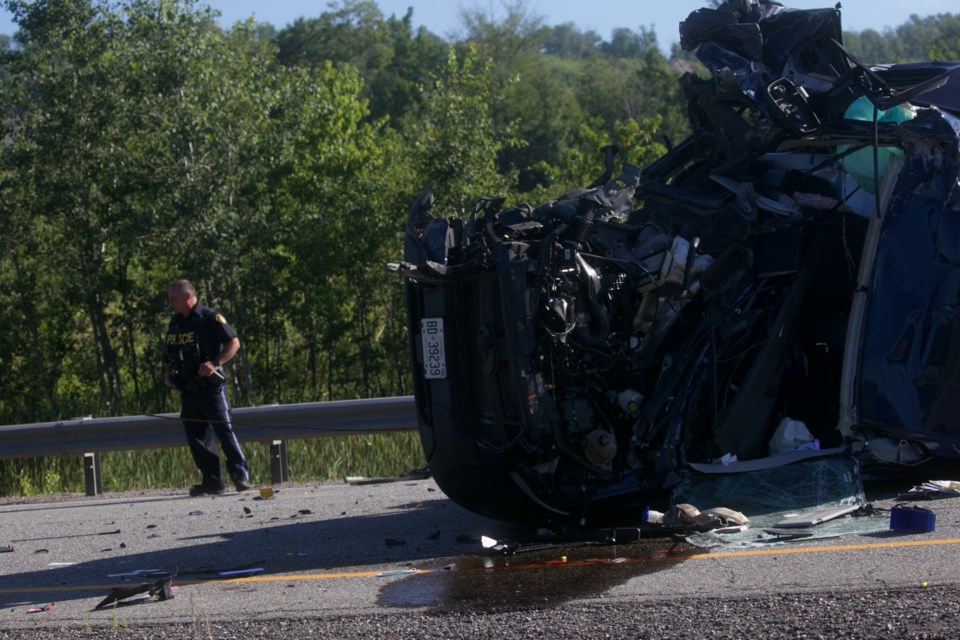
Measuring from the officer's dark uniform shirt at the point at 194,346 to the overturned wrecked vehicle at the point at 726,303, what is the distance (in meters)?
3.31

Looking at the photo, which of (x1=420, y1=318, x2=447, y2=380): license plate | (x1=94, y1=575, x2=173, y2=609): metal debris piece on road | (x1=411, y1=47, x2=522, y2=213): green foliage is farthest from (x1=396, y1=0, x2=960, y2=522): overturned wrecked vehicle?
(x1=411, y1=47, x2=522, y2=213): green foliage

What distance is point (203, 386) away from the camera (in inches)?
354

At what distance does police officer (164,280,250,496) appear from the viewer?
896 cm

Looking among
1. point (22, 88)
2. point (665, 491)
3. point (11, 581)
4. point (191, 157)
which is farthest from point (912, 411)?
point (22, 88)

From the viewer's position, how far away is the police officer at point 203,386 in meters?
8.96

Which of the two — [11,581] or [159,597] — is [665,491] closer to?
[159,597]

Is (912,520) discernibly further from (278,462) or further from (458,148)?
(458,148)

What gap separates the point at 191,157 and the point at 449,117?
15.3 ft

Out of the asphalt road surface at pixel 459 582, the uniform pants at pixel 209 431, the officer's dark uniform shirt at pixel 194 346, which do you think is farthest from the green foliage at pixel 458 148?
the asphalt road surface at pixel 459 582

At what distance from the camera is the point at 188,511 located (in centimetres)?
805

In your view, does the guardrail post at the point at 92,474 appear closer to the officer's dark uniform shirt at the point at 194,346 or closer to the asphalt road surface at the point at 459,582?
the officer's dark uniform shirt at the point at 194,346

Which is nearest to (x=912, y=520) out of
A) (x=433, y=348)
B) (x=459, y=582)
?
(x=459, y=582)

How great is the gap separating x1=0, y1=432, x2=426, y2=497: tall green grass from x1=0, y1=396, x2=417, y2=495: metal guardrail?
0.58 m

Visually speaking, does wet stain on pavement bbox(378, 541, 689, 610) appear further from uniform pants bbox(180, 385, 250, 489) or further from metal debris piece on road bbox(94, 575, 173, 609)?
uniform pants bbox(180, 385, 250, 489)
